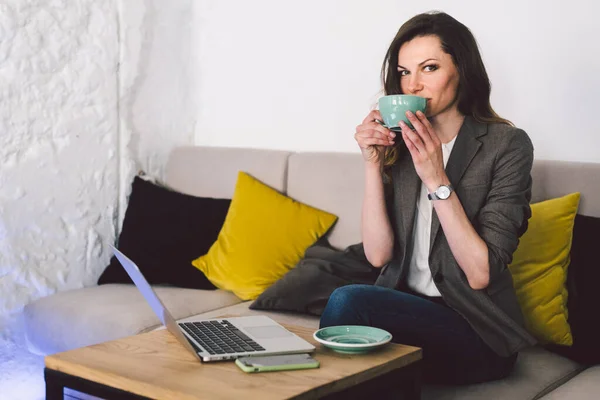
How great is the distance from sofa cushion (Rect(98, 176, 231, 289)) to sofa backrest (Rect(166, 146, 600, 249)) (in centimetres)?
14

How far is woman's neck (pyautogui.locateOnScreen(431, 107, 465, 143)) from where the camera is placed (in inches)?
Result: 69.9

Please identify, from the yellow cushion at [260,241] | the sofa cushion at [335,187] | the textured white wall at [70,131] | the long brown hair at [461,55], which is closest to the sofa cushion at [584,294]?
the long brown hair at [461,55]

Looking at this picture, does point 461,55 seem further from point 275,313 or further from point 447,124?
point 275,313

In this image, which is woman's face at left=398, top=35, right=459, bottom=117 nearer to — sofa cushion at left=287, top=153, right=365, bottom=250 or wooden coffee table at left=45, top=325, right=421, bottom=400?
wooden coffee table at left=45, top=325, right=421, bottom=400

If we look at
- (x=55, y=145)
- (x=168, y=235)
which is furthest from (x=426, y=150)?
(x=55, y=145)

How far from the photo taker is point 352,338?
1399mm

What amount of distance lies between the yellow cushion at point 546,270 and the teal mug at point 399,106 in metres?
0.56

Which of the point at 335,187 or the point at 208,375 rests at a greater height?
the point at 335,187

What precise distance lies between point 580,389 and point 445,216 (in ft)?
1.58

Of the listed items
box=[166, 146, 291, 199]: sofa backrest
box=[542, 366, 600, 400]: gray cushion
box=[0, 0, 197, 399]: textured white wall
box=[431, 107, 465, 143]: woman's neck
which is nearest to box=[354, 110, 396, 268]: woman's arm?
box=[431, 107, 465, 143]: woman's neck

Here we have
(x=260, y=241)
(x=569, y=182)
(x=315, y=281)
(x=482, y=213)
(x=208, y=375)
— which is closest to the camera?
(x=208, y=375)

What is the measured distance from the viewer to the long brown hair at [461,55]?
5.63ft

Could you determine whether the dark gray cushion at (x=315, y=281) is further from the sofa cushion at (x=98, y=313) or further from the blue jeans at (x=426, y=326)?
the blue jeans at (x=426, y=326)

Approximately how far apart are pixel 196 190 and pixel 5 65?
838mm
